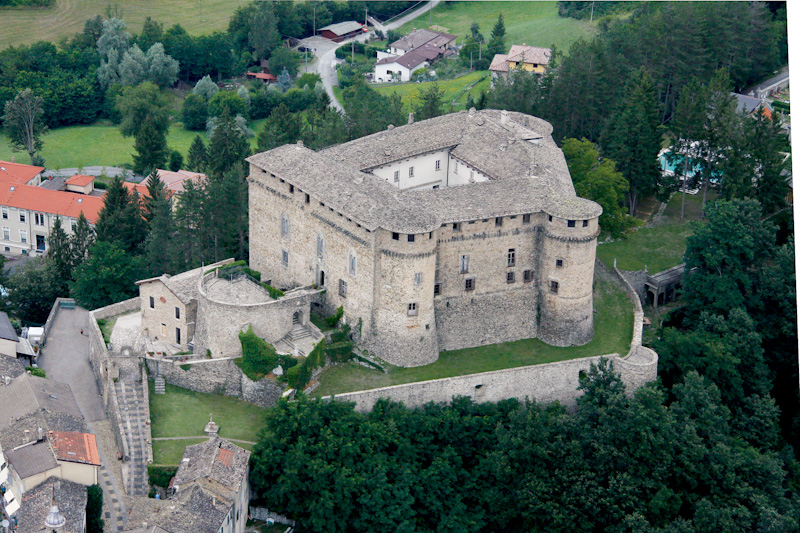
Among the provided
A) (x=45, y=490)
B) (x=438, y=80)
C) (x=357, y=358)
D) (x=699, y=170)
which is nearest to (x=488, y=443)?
(x=357, y=358)

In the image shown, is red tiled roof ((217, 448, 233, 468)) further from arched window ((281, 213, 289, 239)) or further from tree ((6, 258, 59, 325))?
tree ((6, 258, 59, 325))

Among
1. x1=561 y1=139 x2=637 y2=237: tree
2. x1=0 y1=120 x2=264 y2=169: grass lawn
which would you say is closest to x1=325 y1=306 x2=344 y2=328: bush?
x1=561 y1=139 x2=637 y2=237: tree

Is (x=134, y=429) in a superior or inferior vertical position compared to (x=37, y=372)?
inferior

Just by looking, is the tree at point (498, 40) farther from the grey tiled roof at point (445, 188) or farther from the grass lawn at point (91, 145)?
the grey tiled roof at point (445, 188)

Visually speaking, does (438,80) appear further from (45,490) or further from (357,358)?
(45,490)

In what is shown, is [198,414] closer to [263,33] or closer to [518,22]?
[263,33]

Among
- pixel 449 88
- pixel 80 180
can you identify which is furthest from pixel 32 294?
pixel 449 88
